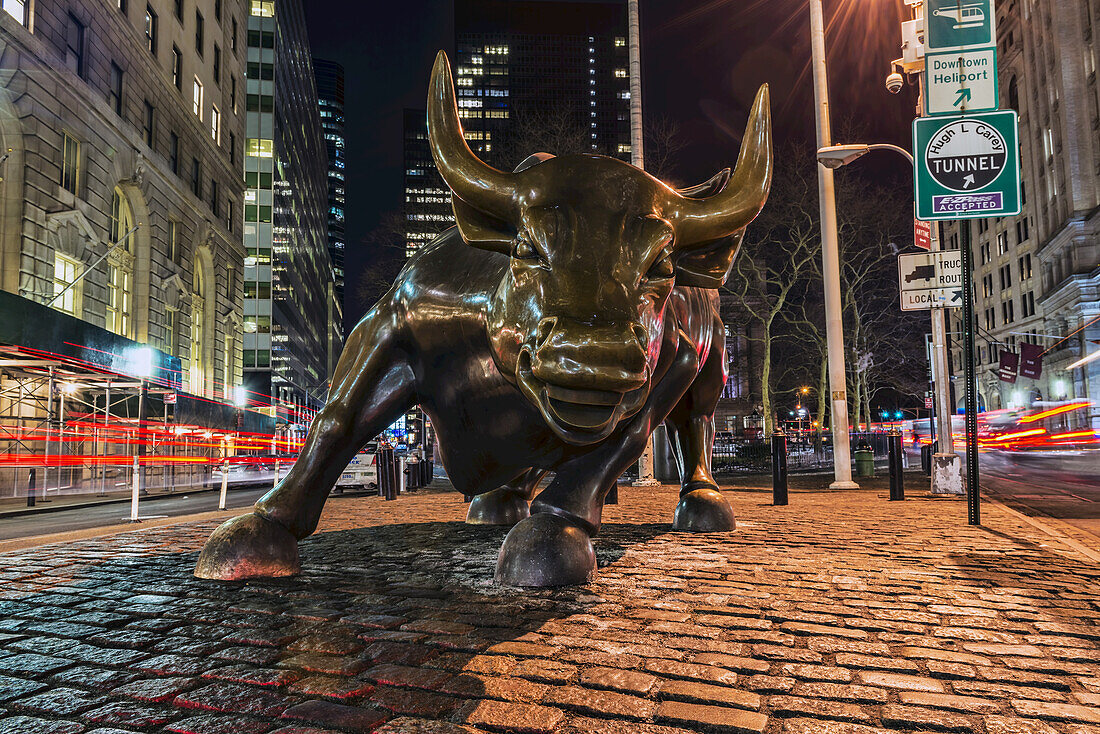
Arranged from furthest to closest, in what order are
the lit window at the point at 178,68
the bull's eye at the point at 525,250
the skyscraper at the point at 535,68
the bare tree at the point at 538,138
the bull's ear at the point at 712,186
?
the skyscraper at the point at 535,68 < the lit window at the point at 178,68 < the bare tree at the point at 538,138 < the bull's ear at the point at 712,186 < the bull's eye at the point at 525,250

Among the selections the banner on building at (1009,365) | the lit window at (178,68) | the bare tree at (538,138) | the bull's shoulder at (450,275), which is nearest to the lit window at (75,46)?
the lit window at (178,68)

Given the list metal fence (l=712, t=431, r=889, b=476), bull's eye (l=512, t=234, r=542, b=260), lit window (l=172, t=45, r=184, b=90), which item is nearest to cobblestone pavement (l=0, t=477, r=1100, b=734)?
bull's eye (l=512, t=234, r=542, b=260)

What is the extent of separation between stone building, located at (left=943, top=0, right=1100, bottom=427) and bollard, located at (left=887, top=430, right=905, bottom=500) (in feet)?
112

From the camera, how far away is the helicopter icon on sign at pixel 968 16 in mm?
5977

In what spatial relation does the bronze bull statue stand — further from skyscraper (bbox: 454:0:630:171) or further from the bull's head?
skyscraper (bbox: 454:0:630:171)

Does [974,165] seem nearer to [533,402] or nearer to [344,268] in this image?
[533,402]

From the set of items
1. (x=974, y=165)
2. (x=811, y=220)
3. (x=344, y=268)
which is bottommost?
(x=974, y=165)

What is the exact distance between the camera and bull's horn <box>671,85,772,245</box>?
3.05 m

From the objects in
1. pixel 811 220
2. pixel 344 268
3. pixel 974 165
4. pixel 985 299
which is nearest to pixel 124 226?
pixel 811 220

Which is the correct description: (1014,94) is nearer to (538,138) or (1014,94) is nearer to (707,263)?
(538,138)

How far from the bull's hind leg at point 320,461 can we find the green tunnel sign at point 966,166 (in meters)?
4.82

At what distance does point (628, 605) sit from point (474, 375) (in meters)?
1.31

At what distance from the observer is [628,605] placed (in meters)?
2.90

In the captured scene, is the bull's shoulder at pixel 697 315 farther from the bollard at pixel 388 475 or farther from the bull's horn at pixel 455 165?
the bollard at pixel 388 475
